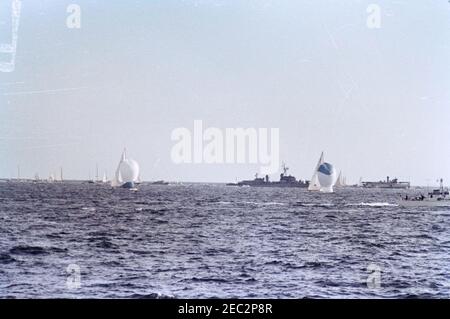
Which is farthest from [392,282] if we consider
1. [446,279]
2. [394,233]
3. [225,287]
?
[394,233]

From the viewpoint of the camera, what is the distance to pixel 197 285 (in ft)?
35.4

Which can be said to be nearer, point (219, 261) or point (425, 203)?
point (219, 261)

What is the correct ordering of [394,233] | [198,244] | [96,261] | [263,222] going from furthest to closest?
[263,222] < [394,233] < [198,244] < [96,261]

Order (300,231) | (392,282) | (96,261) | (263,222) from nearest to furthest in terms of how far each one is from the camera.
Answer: (392,282), (96,261), (300,231), (263,222)

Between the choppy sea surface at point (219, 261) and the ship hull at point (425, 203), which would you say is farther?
the ship hull at point (425, 203)

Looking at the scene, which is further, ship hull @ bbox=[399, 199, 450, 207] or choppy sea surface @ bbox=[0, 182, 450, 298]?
ship hull @ bbox=[399, 199, 450, 207]

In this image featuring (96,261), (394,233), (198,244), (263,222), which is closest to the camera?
(96,261)

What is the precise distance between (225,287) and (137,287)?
157cm
